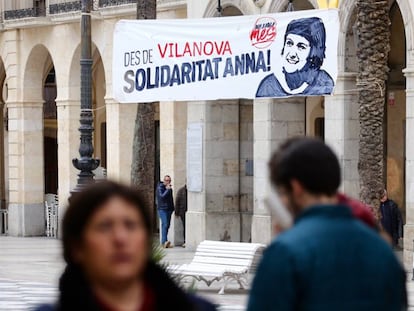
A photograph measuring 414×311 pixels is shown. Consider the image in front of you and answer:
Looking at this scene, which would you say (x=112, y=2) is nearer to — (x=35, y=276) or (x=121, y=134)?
(x=121, y=134)

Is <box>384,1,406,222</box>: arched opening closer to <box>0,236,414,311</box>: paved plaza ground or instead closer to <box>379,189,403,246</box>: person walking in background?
<box>379,189,403,246</box>: person walking in background

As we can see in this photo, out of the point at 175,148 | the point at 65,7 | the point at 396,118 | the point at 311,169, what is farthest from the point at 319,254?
the point at 65,7

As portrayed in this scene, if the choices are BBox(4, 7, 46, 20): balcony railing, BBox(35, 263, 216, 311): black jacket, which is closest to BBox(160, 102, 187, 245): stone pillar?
BBox(4, 7, 46, 20): balcony railing

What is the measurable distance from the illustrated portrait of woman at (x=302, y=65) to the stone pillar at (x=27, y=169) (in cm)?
1533

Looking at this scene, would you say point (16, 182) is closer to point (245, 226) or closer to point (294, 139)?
point (245, 226)

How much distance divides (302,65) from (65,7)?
14.7 meters

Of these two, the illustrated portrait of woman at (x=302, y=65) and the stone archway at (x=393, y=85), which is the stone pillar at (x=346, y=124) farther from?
the illustrated portrait of woman at (x=302, y=65)

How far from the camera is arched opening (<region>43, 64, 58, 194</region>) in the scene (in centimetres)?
4209

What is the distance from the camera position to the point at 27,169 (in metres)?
38.1

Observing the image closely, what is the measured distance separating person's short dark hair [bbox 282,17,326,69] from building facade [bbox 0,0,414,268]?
1.42 metres

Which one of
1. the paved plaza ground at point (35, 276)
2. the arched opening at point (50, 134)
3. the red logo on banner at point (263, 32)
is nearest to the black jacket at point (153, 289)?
the paved plaza ground at point (35, 276)

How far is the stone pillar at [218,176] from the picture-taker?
29953 mm

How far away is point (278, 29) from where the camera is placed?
2345cm

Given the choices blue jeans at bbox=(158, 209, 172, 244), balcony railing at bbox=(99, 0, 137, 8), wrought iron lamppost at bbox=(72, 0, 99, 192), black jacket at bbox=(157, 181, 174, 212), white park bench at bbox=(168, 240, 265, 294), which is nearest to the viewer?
white park bench at bbox=(168, 240, 265, 294)
